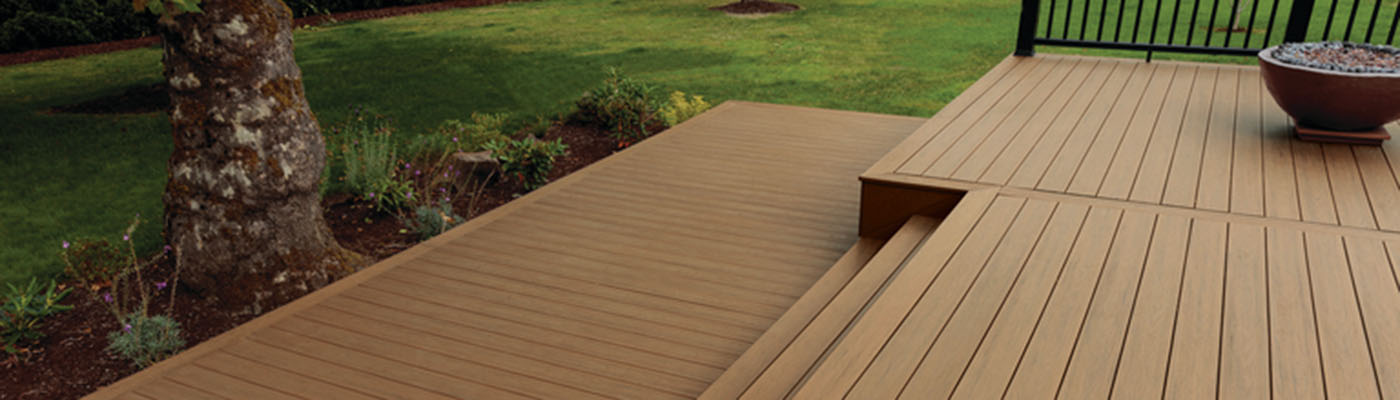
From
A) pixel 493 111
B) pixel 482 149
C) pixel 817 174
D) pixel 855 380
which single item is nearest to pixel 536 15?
pixel 493 111

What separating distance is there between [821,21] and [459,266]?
8159 millimetres

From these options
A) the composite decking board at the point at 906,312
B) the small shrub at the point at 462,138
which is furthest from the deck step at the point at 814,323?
the small shrub at the point at 462,138

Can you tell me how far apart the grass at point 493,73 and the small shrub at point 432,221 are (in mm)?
1385

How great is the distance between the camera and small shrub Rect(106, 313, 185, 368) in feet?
8.40

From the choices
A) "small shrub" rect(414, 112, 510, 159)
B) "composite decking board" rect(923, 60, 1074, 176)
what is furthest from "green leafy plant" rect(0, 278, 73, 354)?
"composite decking board" rect(923, 60, 1074, 176)

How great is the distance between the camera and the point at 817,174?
3834 millimetres

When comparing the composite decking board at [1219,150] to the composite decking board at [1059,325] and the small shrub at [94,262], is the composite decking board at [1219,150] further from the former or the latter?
the small shrub at [94,262]

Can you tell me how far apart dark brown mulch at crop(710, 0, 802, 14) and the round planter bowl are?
8.52m

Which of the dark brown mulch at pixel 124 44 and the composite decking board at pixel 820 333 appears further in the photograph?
the dark brown mulch at pixel 124 44

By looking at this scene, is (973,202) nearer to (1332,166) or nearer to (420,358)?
(1332,166)

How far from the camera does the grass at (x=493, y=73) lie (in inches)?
175

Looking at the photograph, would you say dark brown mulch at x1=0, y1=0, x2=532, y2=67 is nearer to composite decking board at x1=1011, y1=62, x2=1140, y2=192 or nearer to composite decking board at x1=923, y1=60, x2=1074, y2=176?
composite decking board at x1=923, y1=60, x2=1074, y2=176

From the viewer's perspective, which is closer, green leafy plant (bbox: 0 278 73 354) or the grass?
green leafy plant (bbox: 0 278 73 354)

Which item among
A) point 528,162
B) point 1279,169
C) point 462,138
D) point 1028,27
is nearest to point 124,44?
point 462,138
